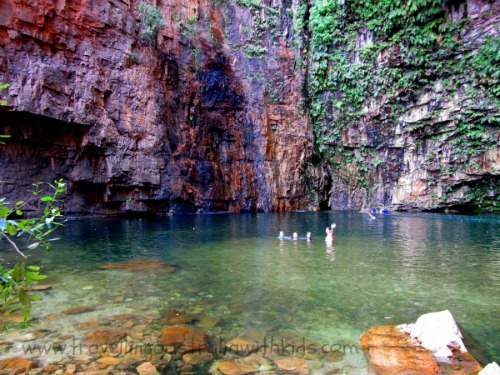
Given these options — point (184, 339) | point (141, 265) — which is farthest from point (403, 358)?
point (141, 265)

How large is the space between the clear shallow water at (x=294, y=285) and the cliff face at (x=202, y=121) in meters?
10.9

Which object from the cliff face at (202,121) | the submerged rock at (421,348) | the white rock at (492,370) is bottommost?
the submerged rock at (421,348)

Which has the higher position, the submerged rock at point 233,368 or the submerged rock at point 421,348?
the submerged rock at point 421,348

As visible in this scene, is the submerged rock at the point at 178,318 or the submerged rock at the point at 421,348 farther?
the submerged rock at the point at 178,318

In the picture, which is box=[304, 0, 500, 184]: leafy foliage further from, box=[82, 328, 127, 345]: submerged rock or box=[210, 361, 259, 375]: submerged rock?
box=[82, 328, 127, 345]: submerged rock

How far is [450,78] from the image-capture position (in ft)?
87.4

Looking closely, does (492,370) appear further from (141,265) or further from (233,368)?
(141,265)

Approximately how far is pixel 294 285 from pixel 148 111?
20.6m

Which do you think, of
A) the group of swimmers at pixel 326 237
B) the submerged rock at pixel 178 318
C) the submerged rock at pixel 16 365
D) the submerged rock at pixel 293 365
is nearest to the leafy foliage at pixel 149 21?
the group of swimmers at pixel 326 237

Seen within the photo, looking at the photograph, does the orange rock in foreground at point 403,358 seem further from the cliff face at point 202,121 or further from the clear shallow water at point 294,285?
the cliff face at point 202,121

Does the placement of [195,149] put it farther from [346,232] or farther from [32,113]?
[346,232]

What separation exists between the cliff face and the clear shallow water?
1088cm

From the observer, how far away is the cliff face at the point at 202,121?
1945 centimetres

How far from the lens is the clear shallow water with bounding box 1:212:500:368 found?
16.4 feet
